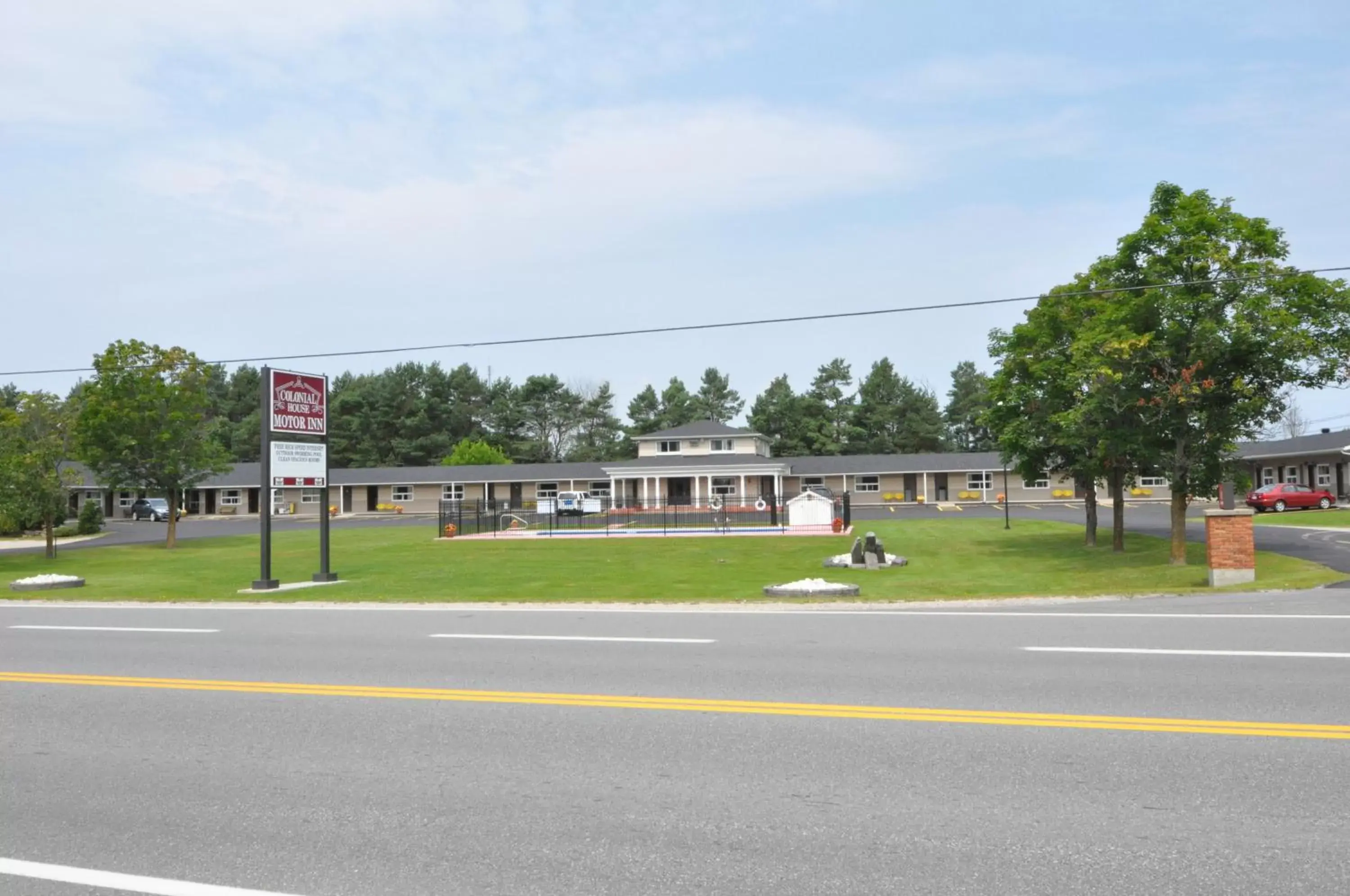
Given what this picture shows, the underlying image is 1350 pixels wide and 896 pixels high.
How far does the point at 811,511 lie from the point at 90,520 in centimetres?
4241

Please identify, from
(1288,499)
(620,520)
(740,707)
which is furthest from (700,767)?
(1288,499)

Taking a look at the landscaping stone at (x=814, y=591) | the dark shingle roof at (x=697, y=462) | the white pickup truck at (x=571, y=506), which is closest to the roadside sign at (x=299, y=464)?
the landscaping stone at (x=814, y=591)

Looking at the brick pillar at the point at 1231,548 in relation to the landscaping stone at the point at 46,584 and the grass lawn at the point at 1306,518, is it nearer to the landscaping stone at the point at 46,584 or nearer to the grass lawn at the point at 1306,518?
the grass lawn at the point at 1306,518

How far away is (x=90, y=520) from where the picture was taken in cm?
5712

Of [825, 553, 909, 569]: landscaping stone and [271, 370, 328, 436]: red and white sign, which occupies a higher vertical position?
[271, 370, 328, 436]: red and white sign

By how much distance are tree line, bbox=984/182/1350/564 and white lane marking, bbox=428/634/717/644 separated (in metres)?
15.3

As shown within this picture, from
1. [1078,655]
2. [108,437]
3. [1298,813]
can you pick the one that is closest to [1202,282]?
[1078,655]

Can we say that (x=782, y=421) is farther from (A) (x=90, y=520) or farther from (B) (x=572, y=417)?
Result: (A) (x=90, y=520)

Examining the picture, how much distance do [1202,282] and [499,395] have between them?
87.1 m

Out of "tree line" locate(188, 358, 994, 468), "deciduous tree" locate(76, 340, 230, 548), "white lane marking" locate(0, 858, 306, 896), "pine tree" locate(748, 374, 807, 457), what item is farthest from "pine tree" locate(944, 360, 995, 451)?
"white lane marking" locate(0, 858, 306, 896)

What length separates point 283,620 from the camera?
1472 centimetres

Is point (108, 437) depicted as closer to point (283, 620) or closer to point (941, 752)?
point (283, 620)

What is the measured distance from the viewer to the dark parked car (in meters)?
72.3

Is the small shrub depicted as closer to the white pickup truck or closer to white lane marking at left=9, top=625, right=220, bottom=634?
the white pickup truck
